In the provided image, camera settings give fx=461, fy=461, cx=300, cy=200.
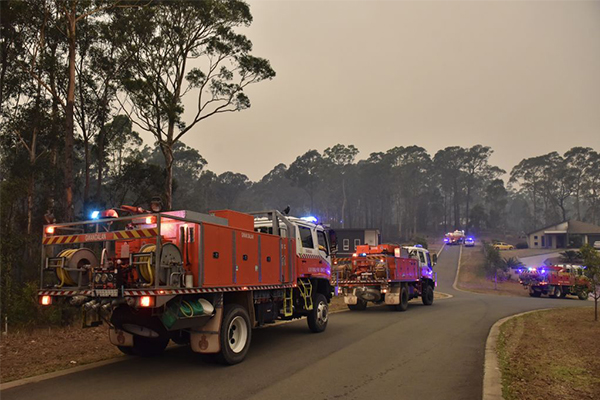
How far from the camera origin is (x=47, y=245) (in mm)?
8547

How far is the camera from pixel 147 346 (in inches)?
364

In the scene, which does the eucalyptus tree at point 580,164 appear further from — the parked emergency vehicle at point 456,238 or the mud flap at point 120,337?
the mud flap at point 120,337

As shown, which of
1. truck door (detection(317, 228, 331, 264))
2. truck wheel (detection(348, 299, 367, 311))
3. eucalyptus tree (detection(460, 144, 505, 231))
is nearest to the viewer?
truck door (detection(317, 228, 331, 264))

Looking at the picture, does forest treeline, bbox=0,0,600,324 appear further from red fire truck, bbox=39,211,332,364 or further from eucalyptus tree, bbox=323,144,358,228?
eucalyptus tree, bbox=323,144,358,228

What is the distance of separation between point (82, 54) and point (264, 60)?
1130cm

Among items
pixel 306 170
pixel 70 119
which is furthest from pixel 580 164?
pixel 70 119

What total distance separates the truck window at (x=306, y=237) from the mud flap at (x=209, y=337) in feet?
13.9

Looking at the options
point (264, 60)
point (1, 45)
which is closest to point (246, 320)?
point (264, 60)

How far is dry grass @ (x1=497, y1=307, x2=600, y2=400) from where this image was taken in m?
6.50

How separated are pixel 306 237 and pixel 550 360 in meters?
6.16

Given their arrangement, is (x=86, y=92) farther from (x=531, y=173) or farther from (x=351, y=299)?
Answer: (x=531, y=173)

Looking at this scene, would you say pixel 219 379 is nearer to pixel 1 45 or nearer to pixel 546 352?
pixel 546 352

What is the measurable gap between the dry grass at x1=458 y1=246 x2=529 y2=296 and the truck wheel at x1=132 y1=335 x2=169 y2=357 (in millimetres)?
33936

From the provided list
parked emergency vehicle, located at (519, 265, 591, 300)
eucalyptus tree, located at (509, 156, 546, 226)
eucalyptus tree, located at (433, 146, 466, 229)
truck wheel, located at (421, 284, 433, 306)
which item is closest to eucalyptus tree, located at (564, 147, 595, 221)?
eucalyptus tree, located at (509, 156, 546, 226)
